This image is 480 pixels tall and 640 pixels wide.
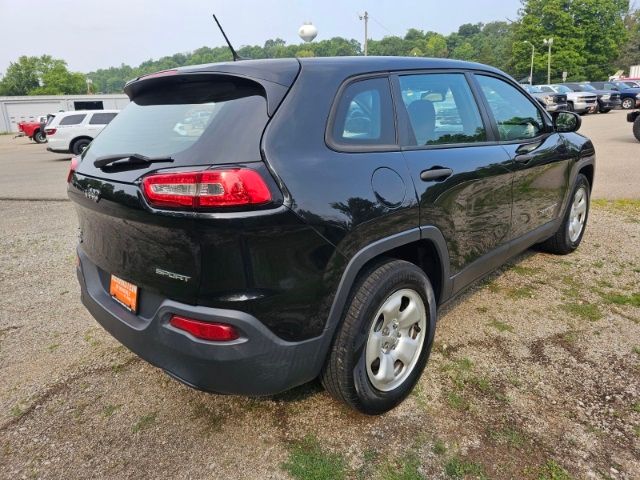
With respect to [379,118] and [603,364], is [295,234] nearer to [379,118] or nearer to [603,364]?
[379,118]

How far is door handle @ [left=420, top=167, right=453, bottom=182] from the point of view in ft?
8.17

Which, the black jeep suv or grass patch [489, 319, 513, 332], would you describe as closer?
the black jeep suv

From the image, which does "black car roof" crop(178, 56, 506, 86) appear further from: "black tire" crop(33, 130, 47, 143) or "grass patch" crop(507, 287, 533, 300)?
"black tire" crop(33, 130, 47, 143)

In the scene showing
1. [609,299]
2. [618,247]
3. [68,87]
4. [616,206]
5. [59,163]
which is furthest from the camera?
[68,87]

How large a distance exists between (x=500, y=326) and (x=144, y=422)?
7.63 ft

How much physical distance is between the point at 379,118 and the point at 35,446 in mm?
2314

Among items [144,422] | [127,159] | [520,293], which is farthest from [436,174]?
[144,422]

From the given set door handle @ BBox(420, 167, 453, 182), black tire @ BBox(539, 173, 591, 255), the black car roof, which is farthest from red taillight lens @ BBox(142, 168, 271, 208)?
black tire @ BBox(539, 173, 591, 255)

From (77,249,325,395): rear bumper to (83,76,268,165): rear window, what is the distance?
2.03 feet

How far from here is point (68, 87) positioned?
76062mm

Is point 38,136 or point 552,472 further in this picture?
point 38,136

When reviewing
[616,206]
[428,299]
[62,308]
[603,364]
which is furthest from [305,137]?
[616,206]

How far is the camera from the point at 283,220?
1859 millimetres

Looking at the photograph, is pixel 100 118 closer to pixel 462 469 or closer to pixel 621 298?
pixel 621 298
